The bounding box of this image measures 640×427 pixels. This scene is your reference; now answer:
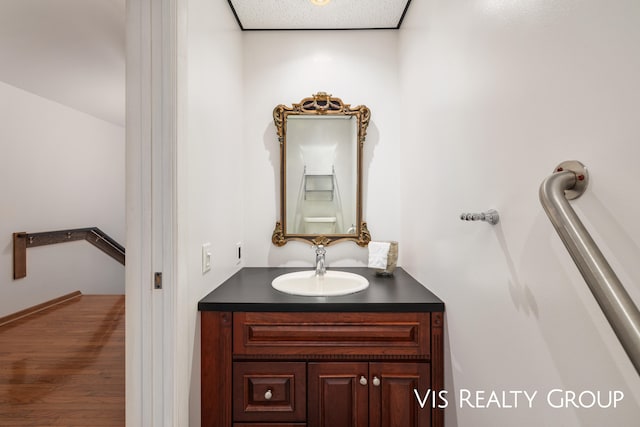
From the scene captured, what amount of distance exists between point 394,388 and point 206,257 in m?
0.97

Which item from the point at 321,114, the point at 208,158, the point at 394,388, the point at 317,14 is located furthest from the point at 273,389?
the point at 317,14

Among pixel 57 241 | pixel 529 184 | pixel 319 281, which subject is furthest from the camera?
pixel 57 241

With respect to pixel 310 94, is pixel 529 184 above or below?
below

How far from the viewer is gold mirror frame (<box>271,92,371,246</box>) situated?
181cm

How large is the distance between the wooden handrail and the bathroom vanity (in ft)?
10.7

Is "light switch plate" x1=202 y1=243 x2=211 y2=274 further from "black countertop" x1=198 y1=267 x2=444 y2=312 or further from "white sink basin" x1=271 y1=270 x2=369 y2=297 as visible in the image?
"white sink basin" x1=271 y1=270 x2=369 y2=297

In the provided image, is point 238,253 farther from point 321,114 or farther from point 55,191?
point 55,191

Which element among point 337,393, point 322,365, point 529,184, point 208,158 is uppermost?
point 208,158


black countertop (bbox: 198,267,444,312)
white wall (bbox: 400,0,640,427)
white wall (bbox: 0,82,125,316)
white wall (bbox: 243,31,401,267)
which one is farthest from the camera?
white wall (bbox: 0,82,125,316)

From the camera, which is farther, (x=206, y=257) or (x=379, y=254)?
(x=379, y=254)

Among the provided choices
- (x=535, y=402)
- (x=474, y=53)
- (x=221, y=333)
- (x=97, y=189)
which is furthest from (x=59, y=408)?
(x=97, y=189)

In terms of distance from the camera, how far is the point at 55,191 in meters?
3.58

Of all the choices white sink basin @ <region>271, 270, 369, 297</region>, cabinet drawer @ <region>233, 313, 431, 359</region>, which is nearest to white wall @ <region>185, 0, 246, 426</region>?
cabinet drawer @ <region>233, 313, 431, 359</region>

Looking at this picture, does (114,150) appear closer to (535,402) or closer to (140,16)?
(140,16)
